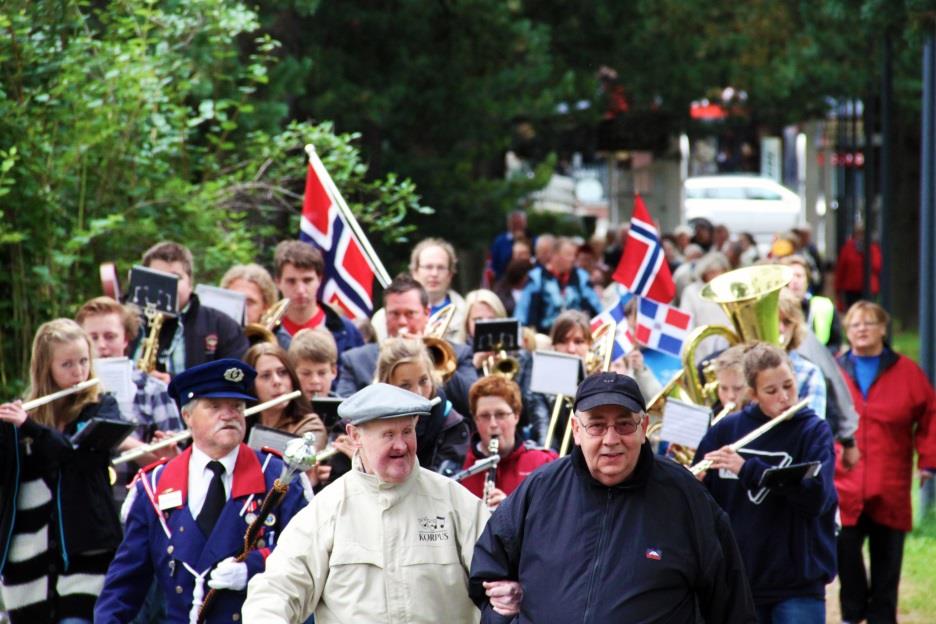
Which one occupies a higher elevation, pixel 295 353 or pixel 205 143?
pixel 205 143

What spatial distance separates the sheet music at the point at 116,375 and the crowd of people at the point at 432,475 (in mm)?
238

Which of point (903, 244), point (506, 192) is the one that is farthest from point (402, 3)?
point (903, 244)

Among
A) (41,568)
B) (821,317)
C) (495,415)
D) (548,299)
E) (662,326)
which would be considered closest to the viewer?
(41,568)

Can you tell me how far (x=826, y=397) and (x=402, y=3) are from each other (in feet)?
37.4

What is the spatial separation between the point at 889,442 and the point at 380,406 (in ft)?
18.8

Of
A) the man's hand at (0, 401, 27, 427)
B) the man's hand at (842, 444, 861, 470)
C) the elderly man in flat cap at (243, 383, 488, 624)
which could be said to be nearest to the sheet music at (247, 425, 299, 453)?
the man's hand at (0, 401, 27, 427)

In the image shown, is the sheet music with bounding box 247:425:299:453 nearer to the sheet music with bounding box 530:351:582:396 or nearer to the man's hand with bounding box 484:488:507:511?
the man's hand with bounding box 484:488:507:511

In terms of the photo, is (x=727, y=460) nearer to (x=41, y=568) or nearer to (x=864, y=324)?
(x=41, y=568)

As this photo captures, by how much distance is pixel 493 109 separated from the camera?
20.7m

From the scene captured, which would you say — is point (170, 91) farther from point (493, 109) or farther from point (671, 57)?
point (671, 57)

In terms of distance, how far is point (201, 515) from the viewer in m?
6.44

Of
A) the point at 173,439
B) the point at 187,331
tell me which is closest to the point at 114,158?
the point at 187,331

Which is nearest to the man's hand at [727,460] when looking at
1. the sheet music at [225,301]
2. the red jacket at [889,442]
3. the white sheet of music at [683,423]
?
the white sheet of music at [683,423]

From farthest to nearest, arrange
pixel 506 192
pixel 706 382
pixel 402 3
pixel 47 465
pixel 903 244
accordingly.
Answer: pixel 903 244
pixel 506 192
pixel 402 3
pixel 706 382
pixel 47 465
